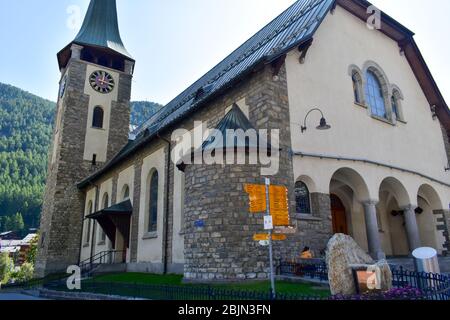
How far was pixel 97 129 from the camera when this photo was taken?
31.6 m

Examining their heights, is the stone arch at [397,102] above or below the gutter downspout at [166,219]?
above

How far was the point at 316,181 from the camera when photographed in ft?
45.4

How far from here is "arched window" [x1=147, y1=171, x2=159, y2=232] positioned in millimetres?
19766

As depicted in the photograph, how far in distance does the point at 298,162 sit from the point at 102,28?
1119 inches

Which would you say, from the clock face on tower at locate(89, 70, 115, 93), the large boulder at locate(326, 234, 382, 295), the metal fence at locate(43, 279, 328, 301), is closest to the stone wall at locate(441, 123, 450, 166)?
the large boulder at locate(326, 234, 382, 295)

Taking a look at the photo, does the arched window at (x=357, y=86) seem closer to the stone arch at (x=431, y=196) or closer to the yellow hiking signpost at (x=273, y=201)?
the stone arch at (x=431, y=196)

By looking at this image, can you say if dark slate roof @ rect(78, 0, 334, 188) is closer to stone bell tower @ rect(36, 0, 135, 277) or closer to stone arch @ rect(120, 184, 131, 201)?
stone arch @ rect(120, 184, 131, 201)

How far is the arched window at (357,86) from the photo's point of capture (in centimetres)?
1691

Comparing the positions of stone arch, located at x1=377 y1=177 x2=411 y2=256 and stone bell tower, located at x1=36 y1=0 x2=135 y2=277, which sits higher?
stone bell tower, located at x1=36 y1=0 x2=135 y2=277

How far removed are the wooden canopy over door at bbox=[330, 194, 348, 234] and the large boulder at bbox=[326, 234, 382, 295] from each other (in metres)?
9.14

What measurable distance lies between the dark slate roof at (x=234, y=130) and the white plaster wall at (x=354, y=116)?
182 centimetres

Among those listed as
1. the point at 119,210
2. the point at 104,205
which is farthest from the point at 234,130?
the point at 104,205

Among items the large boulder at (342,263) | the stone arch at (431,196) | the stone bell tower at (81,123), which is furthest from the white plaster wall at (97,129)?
the large boulder at (342,263)

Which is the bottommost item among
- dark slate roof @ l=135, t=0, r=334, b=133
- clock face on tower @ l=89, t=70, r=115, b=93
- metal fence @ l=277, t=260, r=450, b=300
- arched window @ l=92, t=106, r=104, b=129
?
metal fence @ l=277, t=260, r=450, b=300
